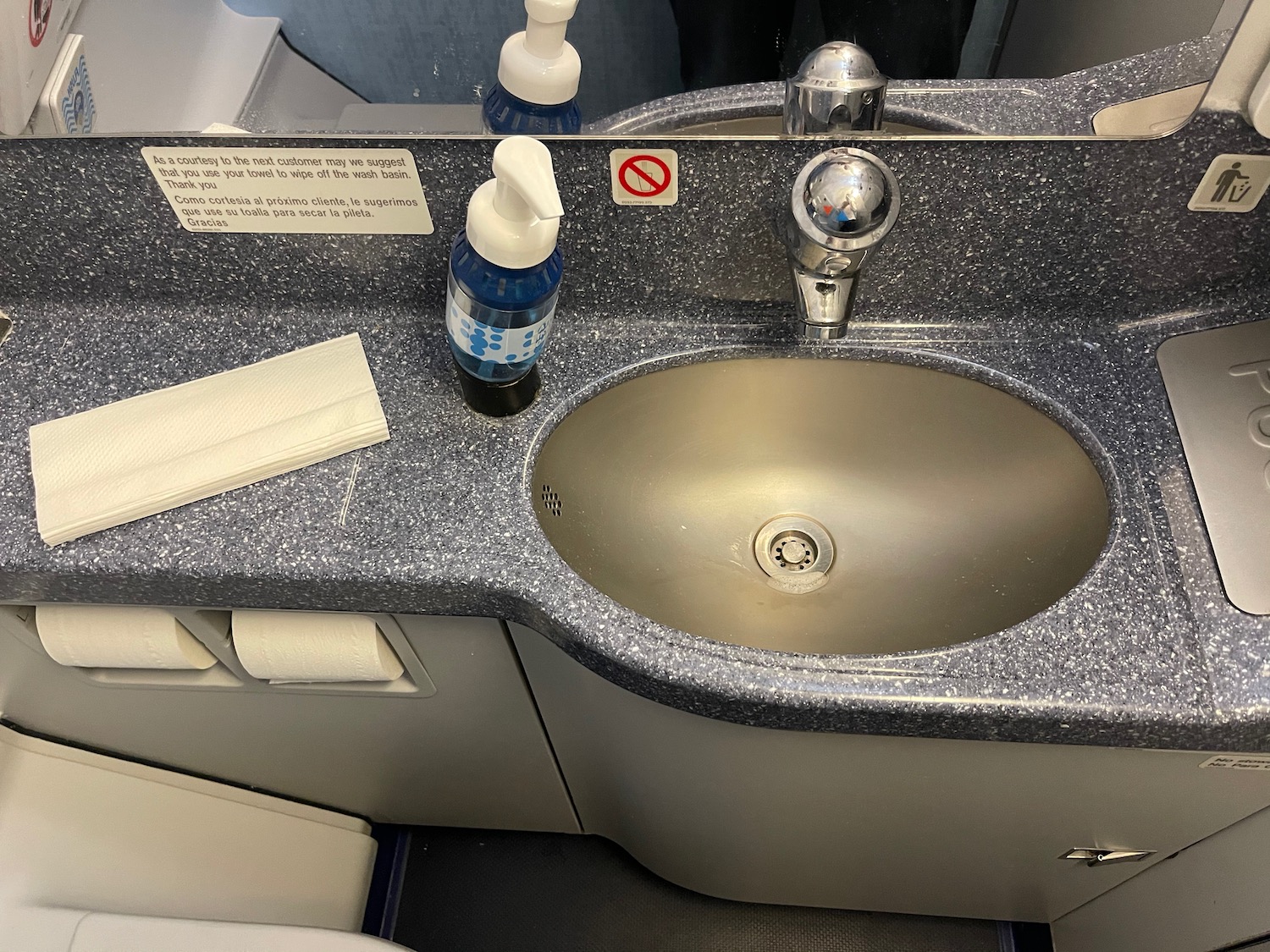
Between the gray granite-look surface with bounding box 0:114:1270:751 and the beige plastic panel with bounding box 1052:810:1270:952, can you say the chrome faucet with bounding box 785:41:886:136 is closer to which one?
the gray granite-look surface with bounding box 0:114:1270:751

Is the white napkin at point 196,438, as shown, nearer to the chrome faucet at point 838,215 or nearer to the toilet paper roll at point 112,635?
the toilet paper roll at point 112,635

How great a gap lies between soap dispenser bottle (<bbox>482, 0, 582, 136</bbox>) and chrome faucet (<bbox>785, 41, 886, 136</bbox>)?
0.16 metres

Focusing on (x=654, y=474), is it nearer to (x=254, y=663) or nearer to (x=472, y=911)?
(x=254, y=663)

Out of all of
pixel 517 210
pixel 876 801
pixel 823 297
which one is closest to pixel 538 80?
pixel 517 210

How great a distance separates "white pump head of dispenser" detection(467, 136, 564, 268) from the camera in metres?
0.50

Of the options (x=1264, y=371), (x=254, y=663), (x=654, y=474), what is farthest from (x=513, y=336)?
(x=1264, y=371)

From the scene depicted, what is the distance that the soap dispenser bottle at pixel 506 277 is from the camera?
0.50 metres

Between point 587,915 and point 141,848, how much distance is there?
1.80ft

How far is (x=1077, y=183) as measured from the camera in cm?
64

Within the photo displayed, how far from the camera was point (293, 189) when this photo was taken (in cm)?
68

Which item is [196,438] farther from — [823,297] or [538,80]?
[823,297]

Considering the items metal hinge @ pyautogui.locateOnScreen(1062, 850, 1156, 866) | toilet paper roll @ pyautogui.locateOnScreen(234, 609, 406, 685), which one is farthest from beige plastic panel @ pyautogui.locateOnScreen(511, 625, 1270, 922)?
toilet paper roll @ pyautogui.locateOnScreen(234, 609, 406, 685)

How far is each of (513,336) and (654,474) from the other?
221mm

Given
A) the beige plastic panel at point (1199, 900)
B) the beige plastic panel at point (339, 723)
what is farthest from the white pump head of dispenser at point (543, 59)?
the beige plastic panel at point (1199, 900)
